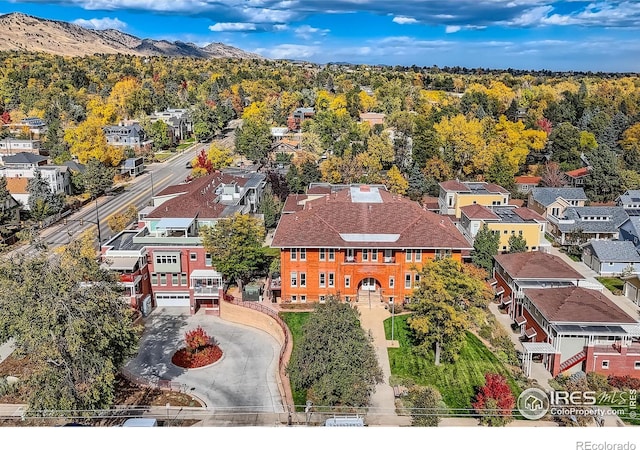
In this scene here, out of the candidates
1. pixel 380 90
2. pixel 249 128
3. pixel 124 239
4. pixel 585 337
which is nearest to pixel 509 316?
pixel 585 337

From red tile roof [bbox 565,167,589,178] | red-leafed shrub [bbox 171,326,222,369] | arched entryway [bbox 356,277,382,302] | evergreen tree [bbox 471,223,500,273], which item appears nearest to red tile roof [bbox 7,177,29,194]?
red-leafed shrub [bbox 171,326,222,369]

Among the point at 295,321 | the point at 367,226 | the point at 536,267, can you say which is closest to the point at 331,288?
the point at 295,321

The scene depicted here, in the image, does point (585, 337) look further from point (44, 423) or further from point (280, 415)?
point (44, 423)

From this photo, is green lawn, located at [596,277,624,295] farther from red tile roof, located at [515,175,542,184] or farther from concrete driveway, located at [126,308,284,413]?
red tile roof, located at [515,175,542,184]

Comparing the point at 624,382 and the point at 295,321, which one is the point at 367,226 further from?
the point at 624,382

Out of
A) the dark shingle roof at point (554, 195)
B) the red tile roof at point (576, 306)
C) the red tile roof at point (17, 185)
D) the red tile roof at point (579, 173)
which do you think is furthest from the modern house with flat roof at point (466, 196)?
the red tile roof at point (17, 185)

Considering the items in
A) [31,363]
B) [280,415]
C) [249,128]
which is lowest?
[280,415]

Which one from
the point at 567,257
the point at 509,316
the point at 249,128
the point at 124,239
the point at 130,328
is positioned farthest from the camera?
the point at 249,128

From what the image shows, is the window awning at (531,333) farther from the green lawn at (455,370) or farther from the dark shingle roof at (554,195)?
the dark shingle roof at (554,195)

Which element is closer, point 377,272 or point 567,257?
point 377,272

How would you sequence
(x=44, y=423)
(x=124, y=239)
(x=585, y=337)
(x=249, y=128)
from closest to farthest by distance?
(x=44, y=423)
(x=585, y=337)
(x=124, y=239)
(x=249, y=128)

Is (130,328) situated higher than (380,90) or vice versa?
(380,90)
